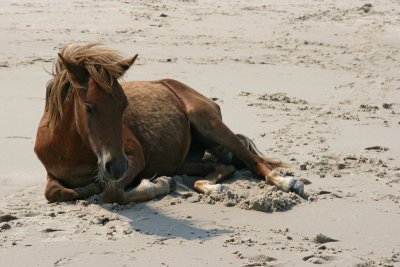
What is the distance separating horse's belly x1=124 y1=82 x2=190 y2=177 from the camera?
19.5ft

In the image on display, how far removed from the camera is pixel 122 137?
212 inches

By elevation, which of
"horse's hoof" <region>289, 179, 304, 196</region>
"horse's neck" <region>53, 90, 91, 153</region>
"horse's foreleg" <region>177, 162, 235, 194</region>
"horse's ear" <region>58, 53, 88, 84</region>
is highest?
"horse's ear" <region>58, 53, 88, 84</region>

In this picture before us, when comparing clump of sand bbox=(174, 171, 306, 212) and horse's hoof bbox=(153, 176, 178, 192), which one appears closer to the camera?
clump of sand bbox=(174, 171, 306, 212)

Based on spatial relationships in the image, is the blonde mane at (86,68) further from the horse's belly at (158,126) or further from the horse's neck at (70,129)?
the horse's belly at (158,126)

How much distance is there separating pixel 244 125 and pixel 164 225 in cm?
325

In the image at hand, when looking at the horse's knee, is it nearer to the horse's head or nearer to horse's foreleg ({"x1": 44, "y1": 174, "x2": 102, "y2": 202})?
horse's foreleg ({"x1": 44, "y1": 174, "x2": 102, "y2": 202})

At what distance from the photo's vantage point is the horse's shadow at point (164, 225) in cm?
469

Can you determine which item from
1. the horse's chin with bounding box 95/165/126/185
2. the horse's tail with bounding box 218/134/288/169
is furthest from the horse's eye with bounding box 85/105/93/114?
the horse's tail with bounding box 218/134/288/169

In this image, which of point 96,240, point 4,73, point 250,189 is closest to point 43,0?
point 4,73

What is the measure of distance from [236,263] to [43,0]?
11.1 meters

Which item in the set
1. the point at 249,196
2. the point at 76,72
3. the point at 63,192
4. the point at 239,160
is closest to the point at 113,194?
the point at 63,192

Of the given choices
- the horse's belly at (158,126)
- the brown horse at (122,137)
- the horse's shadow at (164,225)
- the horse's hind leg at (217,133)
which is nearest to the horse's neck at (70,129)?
the brown horse at (122,137)

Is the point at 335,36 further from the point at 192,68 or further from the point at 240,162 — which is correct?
the point at 240,162

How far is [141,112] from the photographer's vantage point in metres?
6.06
